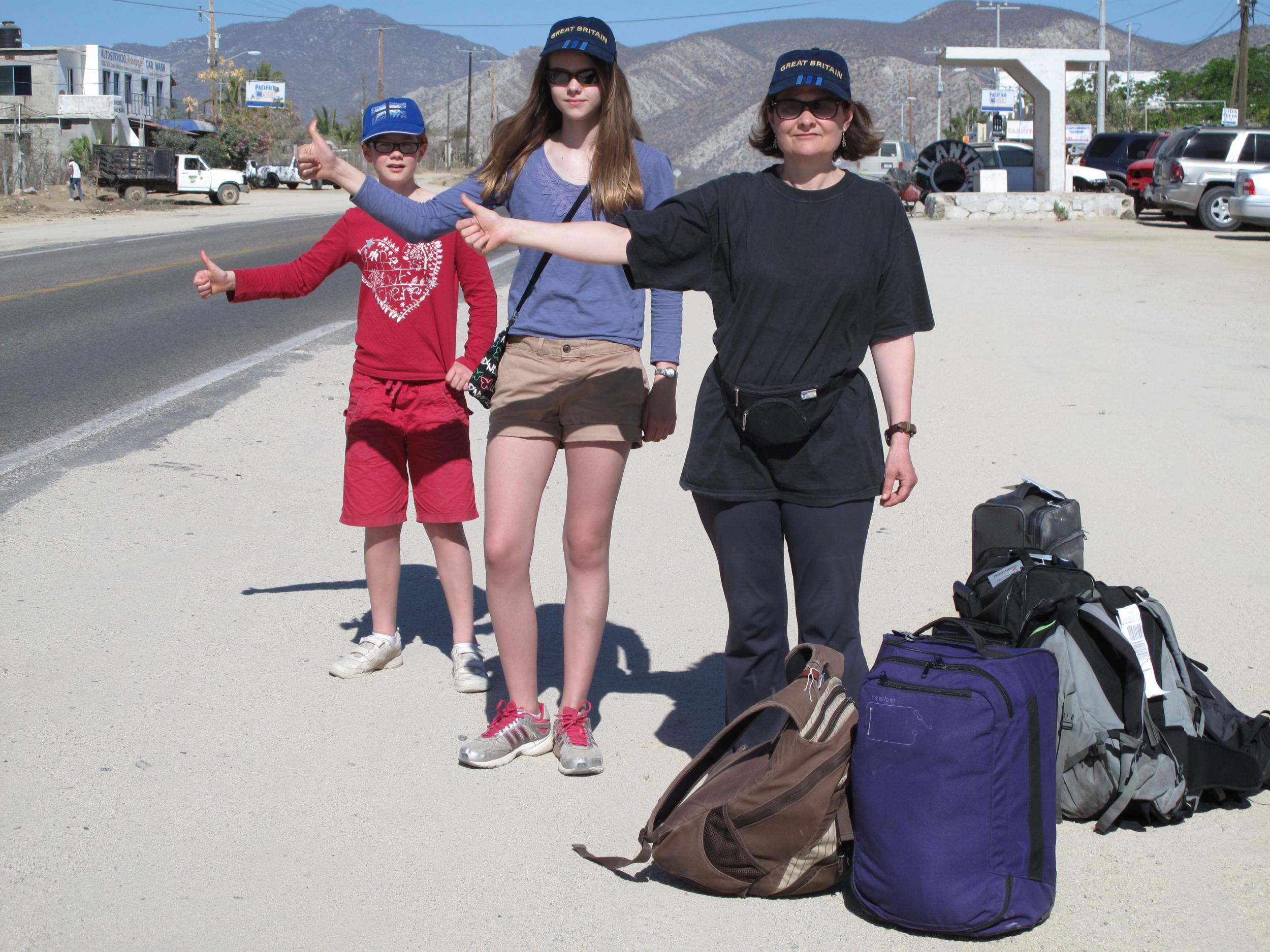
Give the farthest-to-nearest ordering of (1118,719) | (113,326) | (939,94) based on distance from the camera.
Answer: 1. (939,94)
2. (113,326)
3. (1118,719)

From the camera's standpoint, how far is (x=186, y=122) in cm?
7519

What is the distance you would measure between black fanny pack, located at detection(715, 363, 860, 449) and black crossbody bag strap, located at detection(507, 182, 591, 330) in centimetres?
69

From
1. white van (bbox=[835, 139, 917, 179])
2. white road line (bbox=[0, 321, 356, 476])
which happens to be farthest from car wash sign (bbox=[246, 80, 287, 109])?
white road line (bbox=[0, 321, 356, 476])

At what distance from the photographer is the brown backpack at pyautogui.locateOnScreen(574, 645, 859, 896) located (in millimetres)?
2988

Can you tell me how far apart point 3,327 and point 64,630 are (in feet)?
30.5

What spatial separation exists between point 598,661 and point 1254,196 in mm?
23642

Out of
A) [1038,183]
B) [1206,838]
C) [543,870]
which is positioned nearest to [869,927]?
[543,870]

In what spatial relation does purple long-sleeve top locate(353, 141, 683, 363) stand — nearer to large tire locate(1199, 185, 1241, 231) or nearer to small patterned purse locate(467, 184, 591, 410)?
small patterned purse locate(467, 184, 591, 410)

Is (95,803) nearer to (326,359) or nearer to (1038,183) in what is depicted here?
(326,359)

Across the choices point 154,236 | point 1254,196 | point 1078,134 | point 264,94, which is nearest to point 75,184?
point 154,236

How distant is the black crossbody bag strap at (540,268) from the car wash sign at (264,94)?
84.3m

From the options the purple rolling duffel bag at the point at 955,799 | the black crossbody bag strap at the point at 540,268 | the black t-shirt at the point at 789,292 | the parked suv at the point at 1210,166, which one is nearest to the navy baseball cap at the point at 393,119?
the black crossbody bag strap at the point at 540,268

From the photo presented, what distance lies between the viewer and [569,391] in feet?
11.8

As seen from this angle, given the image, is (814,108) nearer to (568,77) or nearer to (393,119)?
(568,77)
